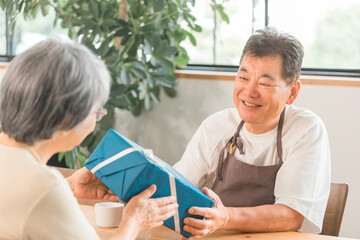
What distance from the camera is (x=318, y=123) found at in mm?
2018

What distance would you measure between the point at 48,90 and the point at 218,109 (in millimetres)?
2831

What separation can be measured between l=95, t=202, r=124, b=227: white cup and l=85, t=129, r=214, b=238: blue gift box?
0.16 m

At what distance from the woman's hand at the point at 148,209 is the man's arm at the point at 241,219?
94 millimetres

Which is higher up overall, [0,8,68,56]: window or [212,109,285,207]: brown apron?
[0,8,68,56]: window

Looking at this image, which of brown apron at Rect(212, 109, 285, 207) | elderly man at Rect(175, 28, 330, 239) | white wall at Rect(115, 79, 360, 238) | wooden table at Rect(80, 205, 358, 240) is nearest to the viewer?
wooden table at Rect(80, 205, 358, 240)

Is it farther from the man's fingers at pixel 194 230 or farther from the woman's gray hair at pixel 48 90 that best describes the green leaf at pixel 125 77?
the woman's gray hair at pixel 48 90

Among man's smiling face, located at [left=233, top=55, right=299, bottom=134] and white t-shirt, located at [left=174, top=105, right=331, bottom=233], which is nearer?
white t-shirt, located at [left=174, top=105, right=331, bottom=233]

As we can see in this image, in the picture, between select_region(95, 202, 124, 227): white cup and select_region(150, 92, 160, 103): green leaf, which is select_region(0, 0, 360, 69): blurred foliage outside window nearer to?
select_region(150, 92, 160, 103): green leaf

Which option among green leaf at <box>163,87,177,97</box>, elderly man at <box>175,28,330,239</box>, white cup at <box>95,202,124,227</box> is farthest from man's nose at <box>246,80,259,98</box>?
green leaf at <box>163,87,177,97</box>

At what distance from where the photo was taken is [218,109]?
12.8 feet

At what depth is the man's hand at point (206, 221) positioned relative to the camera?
5.21 ft

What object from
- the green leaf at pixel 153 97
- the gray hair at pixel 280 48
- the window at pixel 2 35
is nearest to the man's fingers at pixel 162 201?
the gray hair at pixel 280 48

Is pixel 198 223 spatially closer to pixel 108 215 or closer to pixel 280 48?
pixel 108 215

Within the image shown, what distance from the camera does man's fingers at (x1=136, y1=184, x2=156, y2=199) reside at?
1483 mm
